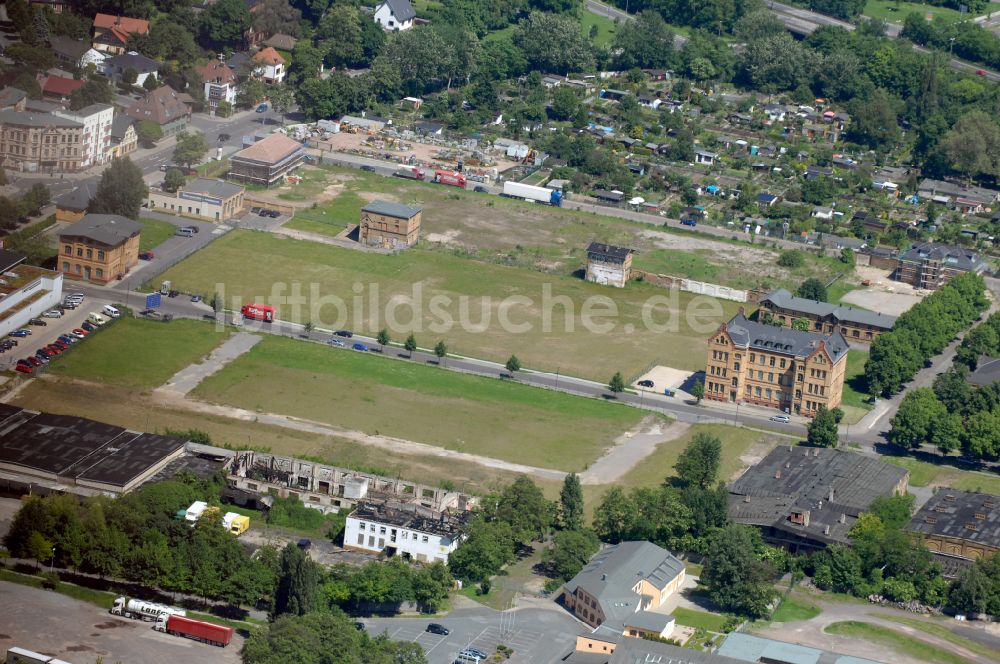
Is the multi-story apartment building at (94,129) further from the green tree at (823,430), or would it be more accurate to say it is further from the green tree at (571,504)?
the green tree at (823,430)

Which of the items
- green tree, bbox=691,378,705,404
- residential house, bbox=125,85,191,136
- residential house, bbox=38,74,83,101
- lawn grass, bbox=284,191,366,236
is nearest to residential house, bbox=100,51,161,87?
residential house, bbox=125,85,191,136

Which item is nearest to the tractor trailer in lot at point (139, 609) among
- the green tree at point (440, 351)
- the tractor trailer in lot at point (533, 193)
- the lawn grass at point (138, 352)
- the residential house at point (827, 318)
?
the lawn grass at point (138, 352)

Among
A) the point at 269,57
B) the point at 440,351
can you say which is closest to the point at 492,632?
the point at 440,351

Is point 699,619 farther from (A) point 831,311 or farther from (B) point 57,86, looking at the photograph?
(B) point 57,86

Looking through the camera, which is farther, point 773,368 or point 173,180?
point 173,180

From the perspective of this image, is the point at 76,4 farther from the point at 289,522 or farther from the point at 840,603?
the point at 840,603

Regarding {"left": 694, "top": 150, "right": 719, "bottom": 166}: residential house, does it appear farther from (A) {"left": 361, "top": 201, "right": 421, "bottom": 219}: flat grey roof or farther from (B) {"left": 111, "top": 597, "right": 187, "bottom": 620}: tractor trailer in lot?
(B) {"left": 111, "top": 597, "right": 187, "bottom": 620}: tractor trailer in lot
